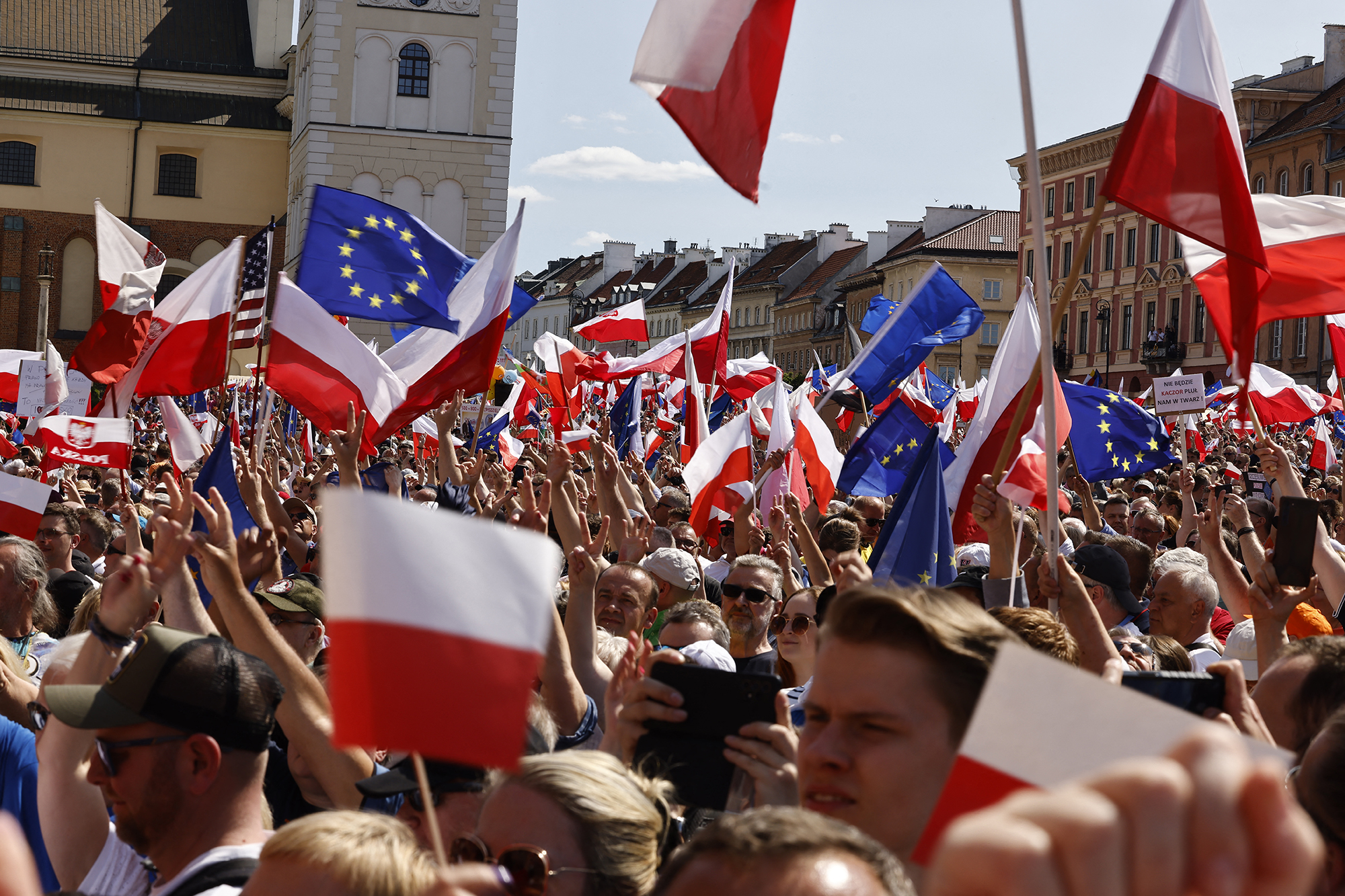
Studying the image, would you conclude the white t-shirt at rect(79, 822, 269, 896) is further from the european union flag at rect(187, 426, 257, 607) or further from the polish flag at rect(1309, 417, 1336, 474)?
the polish flag at rect(1309, 417, 1336, 474)

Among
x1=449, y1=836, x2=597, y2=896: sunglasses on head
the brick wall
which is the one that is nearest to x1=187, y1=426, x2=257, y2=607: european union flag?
x1=449, y1=836, x2=597, y2=896: sunglasses on head

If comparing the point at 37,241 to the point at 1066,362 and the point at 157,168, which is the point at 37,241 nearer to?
the point at 157,168

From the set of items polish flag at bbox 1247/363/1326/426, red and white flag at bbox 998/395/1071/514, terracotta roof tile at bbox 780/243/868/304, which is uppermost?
terracotta roof tile at bbox 780/243/868/304

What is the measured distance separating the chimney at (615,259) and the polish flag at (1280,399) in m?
97.9

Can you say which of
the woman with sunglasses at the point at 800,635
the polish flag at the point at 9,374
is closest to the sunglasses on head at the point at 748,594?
the woman with sunglasses at the point at 800,635

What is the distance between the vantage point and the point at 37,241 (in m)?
55.6

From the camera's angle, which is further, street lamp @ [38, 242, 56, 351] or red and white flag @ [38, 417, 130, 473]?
street lamp @ [38, 242, 56, 351]

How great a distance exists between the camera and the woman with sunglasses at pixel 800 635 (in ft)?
17.3

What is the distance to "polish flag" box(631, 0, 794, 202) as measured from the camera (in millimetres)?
4559

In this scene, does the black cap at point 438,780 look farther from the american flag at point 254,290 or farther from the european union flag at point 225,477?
the american flag at point 254,290

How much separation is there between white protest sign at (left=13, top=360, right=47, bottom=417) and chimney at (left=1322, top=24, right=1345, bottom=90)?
164 ft

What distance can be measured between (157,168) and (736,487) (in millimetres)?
51642

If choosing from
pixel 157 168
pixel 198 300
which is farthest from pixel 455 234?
pixel 198 300

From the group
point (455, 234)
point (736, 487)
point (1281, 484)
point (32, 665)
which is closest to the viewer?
point (32, 665)
